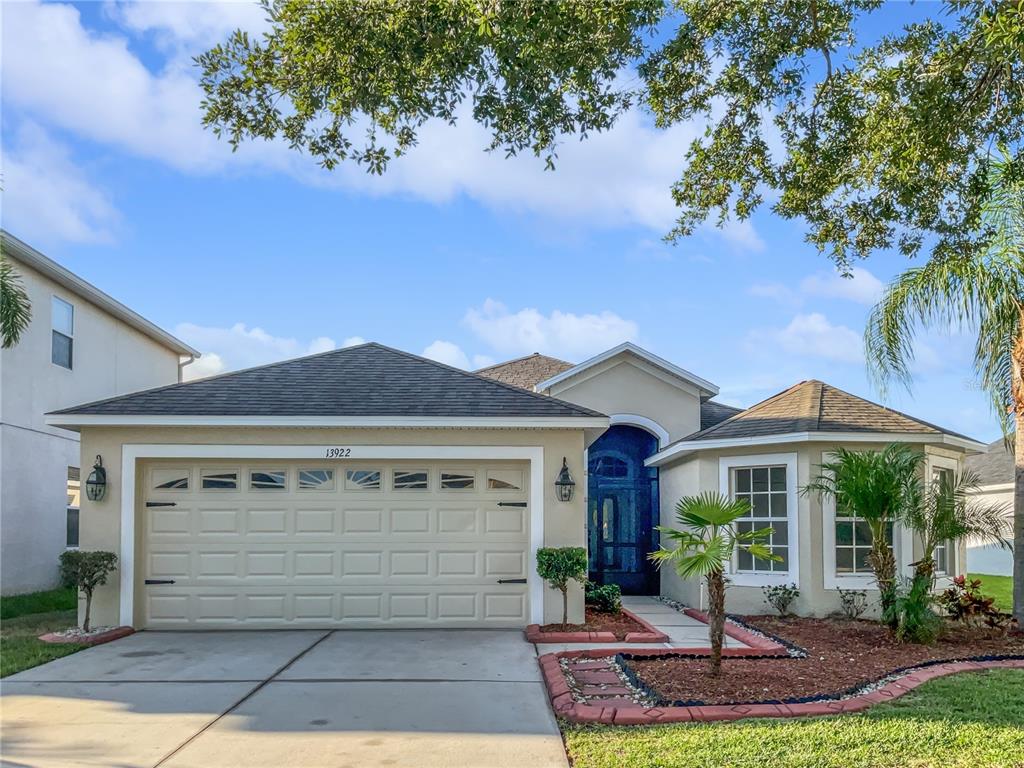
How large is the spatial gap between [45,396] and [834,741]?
14494mm

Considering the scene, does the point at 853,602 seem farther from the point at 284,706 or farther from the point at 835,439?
the point at 284,706

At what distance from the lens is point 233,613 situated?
11242 millimetres

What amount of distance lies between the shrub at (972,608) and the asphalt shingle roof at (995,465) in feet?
41.4

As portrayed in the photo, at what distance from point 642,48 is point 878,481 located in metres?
5.80

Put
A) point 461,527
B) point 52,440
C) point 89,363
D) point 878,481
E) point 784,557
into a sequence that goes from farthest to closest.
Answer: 1. point 89,363
2. point 52,440
3. point 784,557
4. point 461,527
5. point 878,481

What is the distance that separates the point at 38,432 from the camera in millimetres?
14961

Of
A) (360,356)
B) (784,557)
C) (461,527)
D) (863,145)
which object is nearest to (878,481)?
(784,557)

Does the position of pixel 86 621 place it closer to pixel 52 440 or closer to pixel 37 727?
pixel 37 727

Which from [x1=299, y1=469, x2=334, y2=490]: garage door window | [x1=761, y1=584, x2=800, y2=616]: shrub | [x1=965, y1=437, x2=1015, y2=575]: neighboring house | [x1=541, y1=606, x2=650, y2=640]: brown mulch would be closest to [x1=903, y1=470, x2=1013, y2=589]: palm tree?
[x1=761, y1=584, x2=800, y2=616]: shrub

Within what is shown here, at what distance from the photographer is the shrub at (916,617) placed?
988 centimetres

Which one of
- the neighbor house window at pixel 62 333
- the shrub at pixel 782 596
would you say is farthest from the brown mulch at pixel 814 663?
the neighbor house window at pixel 62 333

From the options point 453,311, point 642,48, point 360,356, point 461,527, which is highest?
point 642,48

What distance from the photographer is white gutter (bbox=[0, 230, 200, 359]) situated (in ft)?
46.1

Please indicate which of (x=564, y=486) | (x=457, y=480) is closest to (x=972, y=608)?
(x=564, y=486)
